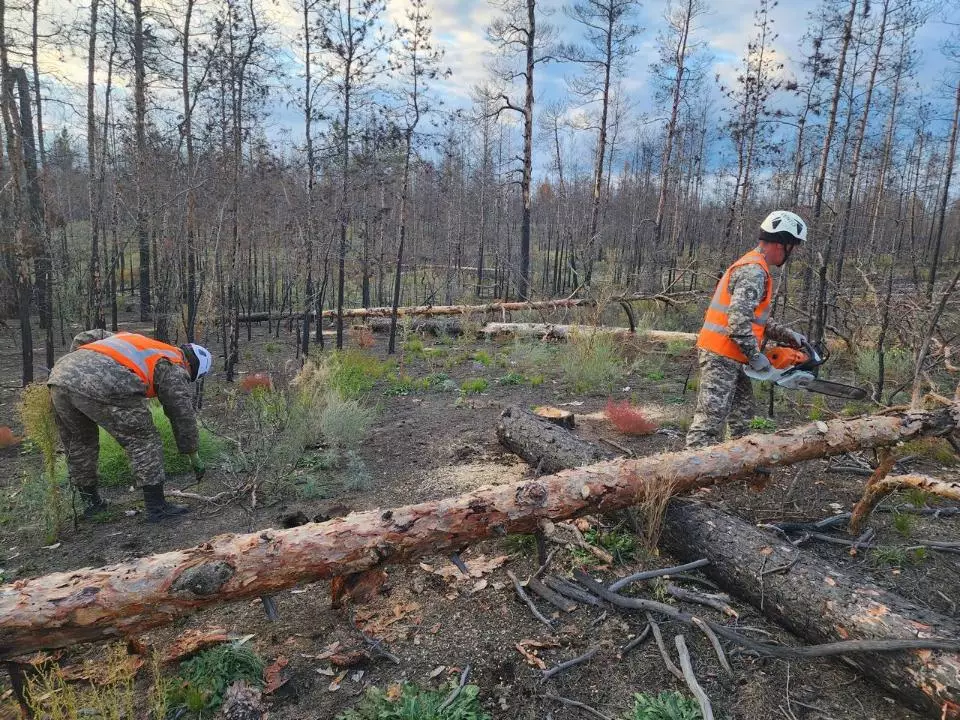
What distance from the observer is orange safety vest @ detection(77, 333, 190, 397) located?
13.3 ft

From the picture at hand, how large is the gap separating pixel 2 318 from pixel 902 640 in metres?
16.5

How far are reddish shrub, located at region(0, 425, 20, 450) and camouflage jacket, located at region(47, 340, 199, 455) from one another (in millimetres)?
2743

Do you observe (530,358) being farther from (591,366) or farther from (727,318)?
(727,318)

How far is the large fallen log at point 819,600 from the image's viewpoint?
2.15 meters

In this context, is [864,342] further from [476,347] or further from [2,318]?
[2,318]

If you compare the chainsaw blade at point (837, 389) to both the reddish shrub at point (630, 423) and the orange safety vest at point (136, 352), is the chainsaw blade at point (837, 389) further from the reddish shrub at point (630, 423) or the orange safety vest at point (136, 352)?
the orange safety vest at point (136, 352)

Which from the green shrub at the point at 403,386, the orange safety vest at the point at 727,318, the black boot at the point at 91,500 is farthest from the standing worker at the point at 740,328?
the black boot at the point at 91,500

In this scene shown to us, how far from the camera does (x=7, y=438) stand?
5.81m

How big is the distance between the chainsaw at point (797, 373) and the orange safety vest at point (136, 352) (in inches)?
191

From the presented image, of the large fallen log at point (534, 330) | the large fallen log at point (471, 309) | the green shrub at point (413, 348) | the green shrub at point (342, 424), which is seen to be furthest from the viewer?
the large fallen log at point (471, 309)

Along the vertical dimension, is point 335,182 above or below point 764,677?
above

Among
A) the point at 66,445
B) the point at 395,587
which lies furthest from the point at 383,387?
the point at 395,587

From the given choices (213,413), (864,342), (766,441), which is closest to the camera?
(766,441)

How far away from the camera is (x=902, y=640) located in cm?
223
